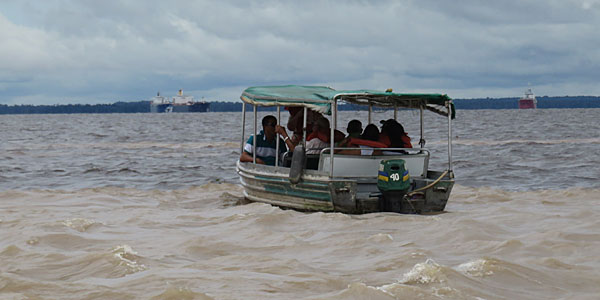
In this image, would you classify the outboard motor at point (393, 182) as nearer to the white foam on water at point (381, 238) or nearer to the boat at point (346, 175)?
the boat at point (346, 175)

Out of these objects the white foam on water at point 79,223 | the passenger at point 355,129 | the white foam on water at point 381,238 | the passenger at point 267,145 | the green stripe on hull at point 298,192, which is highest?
the passenger at point 355,129

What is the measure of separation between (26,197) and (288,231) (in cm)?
799

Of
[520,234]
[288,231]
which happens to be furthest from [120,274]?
[520,234]

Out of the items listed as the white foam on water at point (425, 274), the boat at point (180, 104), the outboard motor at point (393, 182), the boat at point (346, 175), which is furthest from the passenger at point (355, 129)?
the boat at point (180, 104)

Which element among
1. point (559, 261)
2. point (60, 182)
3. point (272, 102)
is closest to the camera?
point (559, 261)

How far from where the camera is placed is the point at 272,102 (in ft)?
42.6

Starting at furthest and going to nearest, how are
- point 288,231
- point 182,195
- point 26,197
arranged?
1. point 182,195
2. point 26,197
3. point 288,231

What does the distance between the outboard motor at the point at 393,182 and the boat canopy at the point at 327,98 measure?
3.96 feet

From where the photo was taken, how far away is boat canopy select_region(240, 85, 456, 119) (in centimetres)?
1199

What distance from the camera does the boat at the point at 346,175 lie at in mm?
11898

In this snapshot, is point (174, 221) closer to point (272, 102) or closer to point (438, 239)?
point (272, 102)

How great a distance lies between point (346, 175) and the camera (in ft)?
40.7

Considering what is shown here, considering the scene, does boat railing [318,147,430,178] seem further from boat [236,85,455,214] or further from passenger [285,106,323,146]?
passenger [285,106,323,146]

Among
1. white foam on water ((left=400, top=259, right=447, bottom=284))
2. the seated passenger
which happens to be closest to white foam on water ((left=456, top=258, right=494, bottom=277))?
white foam on water ((left=400, top=259, right=447, bottom=284))
